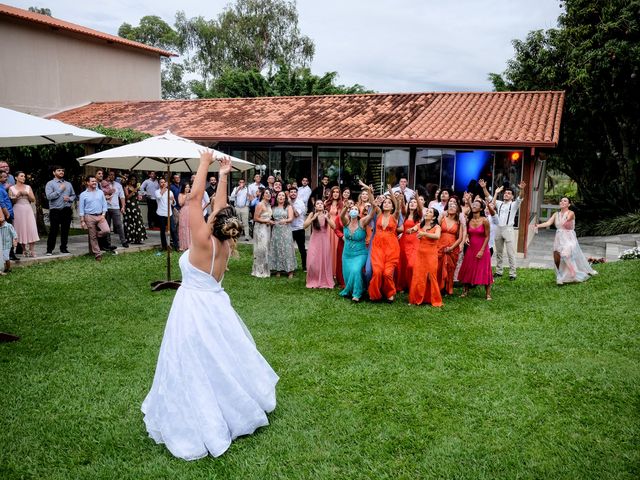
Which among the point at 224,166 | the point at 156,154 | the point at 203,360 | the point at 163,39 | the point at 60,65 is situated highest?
the point at 163,39

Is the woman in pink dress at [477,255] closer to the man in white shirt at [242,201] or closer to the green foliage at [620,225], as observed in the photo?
the man in white shirt at [242,201]

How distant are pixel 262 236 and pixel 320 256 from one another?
4.88 ft

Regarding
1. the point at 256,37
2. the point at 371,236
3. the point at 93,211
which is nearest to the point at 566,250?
the point at 371,236

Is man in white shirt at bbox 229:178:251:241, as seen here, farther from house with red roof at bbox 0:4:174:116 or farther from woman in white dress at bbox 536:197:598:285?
house with red roof at bbox 0:4:174:116

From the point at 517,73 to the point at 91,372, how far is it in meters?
21.6

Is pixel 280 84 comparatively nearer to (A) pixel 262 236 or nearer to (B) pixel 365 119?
(B) pixel 365 119

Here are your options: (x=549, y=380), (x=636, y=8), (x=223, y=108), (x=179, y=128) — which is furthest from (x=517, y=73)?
(x=549, y=380)

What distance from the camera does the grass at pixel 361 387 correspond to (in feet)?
Answer: 12.7

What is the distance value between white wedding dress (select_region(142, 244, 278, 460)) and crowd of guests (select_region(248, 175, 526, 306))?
4449 millimetres

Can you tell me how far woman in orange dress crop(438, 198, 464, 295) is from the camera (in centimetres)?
878

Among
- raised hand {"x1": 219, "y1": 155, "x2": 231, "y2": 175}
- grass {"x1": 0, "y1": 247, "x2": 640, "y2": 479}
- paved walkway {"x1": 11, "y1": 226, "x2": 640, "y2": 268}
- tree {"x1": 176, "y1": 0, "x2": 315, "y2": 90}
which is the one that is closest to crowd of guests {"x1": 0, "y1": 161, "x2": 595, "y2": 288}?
paved walkway {"x1": 11, "y1": 226, "x2": 640, "y2": 268}

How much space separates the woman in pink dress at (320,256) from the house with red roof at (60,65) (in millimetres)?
17197

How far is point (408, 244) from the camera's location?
898 cm

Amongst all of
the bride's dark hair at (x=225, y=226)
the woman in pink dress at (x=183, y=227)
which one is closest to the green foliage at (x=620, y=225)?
the woman in pink dress at (x=183, y=227)
